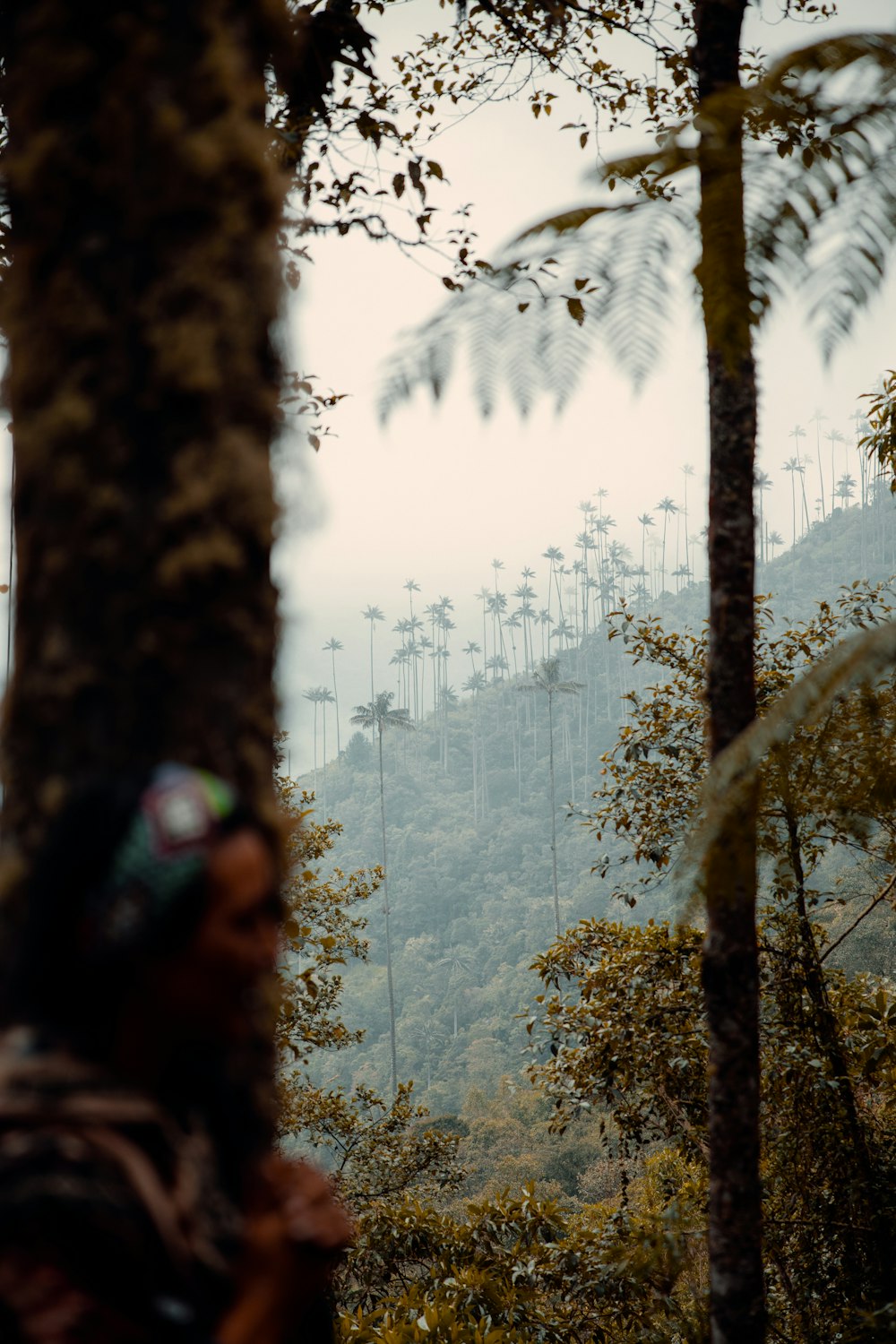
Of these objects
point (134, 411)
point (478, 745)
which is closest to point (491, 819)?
point (478, 745)

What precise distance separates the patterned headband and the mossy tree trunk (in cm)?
7

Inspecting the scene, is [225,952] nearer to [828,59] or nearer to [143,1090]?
[143,1090]

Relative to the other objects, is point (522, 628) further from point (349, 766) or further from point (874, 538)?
point (874, 538)

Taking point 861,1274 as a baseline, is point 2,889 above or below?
above

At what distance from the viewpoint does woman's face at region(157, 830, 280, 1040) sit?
0.63 meters

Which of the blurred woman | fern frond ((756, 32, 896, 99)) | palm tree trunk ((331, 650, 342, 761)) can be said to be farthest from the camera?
palm tree trunk ((331, 650, 342, 761))

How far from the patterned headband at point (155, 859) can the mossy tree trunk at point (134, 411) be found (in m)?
0.07

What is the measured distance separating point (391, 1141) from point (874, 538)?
2310 inches

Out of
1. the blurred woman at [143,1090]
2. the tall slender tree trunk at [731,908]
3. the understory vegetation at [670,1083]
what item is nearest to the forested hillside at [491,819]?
the understory vegetation at [670,1083]

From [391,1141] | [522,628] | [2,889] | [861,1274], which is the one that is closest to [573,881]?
[522,628]

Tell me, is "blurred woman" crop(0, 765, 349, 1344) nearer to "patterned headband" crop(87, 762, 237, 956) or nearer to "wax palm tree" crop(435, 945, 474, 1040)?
"patterned headband" crop(87, 762, 237, 956)

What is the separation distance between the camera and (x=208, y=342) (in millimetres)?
740

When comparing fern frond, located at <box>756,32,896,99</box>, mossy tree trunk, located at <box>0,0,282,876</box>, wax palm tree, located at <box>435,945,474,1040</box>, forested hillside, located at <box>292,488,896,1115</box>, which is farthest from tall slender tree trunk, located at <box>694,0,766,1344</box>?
wax palm tree, located at <box>435,945,474,1040</box>

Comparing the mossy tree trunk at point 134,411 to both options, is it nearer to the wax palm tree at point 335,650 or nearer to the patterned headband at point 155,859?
the patterned headband at point 155,859
